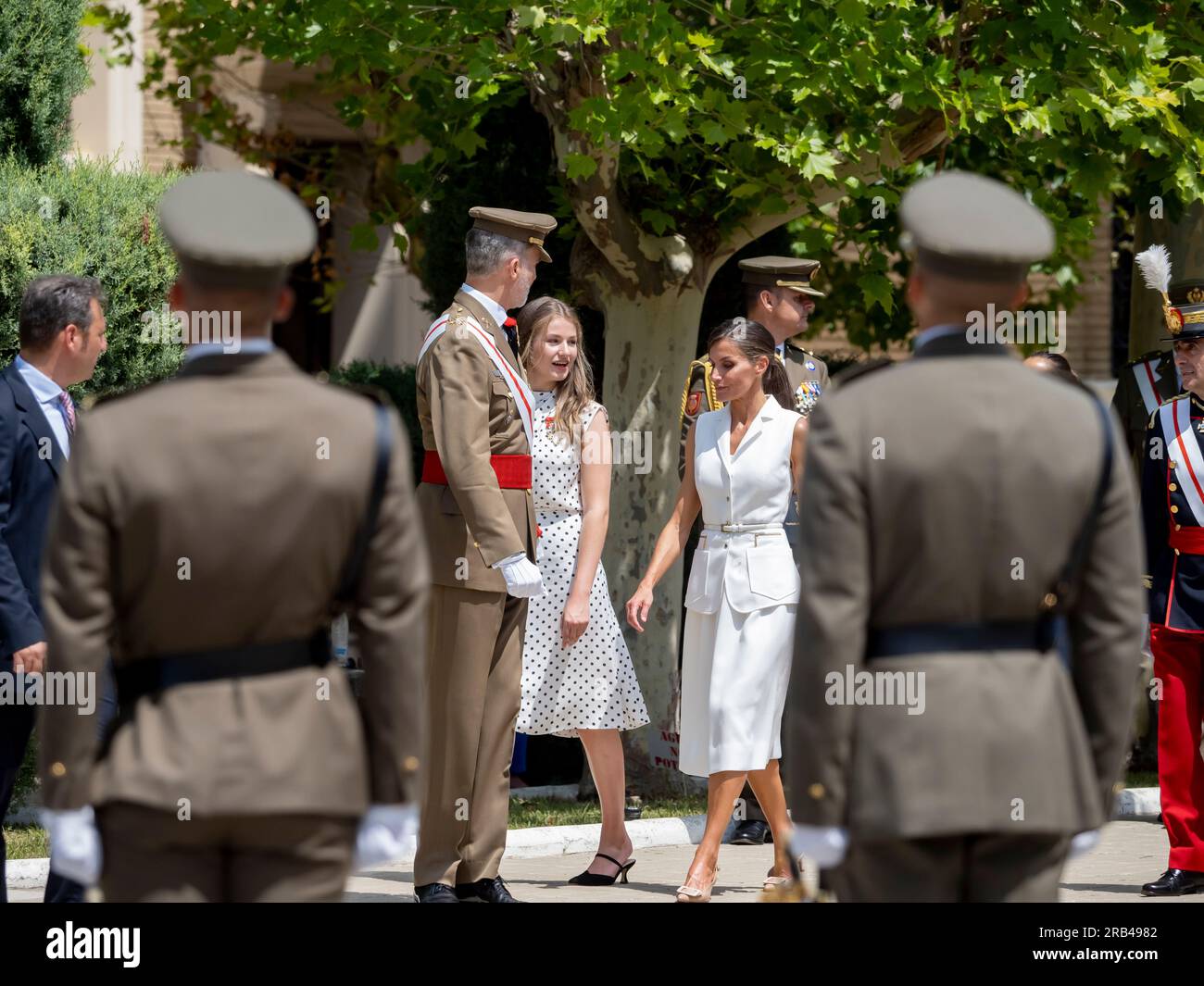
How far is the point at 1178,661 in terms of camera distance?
7.12m

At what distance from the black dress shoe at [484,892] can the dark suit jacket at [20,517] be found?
161 cm

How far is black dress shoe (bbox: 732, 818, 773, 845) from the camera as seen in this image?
8383 mm

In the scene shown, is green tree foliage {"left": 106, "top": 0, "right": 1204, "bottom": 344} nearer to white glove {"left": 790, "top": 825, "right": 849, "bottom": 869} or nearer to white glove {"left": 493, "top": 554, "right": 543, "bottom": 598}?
white glove {"left": 493, "top": 554, "right": 543, "bottom": 598}

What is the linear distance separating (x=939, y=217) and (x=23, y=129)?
7.02 m

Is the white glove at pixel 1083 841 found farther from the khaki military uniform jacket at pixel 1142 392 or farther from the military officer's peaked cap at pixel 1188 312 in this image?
the khaki military uniform jacket at pixel 1142 392

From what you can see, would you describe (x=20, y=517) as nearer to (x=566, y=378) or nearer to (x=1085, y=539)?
(x=566, y=378)

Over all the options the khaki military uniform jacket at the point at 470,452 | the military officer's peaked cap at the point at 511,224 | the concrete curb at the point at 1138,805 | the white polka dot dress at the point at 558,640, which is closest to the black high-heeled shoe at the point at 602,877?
the white polka dot dress at the point at 558,640

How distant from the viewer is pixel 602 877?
718 cm

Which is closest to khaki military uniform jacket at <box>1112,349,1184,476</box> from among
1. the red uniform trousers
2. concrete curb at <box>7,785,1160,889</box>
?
the red uniform trousers

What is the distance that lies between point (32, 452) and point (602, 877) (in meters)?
2.77

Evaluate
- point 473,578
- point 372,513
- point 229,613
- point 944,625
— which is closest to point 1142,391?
point 473,578
